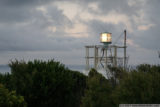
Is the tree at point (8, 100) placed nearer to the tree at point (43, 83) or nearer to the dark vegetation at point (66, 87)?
the dark vegetation at point (66, 87)

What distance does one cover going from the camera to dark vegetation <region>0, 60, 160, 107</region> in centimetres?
1839

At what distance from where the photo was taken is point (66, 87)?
25344mm

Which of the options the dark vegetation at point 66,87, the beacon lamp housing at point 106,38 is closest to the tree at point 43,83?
the dark vegetation at point 66,87

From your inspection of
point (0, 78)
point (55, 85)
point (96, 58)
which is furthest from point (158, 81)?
point (96, 58)

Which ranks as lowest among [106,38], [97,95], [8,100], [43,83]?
[8,100]

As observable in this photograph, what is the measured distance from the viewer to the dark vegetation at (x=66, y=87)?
1839 cm

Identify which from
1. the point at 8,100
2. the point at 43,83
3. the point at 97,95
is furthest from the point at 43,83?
the point at 97,95

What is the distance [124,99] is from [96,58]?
3481cm

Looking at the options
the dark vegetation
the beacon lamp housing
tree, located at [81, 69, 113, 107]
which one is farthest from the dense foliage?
the beacon lamp housing

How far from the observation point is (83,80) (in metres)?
32.2

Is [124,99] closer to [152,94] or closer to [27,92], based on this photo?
[152,94]

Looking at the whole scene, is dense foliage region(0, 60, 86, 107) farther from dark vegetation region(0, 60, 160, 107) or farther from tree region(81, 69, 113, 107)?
tree region(81, 69, 113, 107)

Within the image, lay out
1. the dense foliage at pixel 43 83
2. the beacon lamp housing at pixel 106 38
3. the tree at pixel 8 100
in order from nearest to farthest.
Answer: the tree at pixel 8 100 → the dense foliage at pixel 43 83 → the beacon lamp housing at pixel 106 38

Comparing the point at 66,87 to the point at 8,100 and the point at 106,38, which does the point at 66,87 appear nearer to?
the point at 8,100
